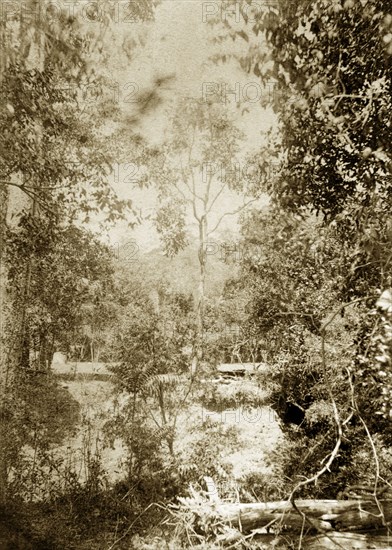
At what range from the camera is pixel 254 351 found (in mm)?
5074

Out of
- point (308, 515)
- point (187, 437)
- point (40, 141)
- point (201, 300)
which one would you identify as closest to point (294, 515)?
point (308, 515)

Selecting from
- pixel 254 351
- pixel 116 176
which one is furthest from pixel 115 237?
pixel 254 351

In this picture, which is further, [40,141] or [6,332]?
[6,332]

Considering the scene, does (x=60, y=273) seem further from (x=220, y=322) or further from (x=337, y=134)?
(x=337, y=134)

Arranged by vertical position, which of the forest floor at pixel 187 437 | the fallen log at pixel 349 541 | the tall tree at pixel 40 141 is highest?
the tall tree at pixel 40 141

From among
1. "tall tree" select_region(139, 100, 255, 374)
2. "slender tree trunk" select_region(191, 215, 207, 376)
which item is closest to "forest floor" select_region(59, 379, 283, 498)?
"slender tree trunk" select_region(191, 215, 207, 376)

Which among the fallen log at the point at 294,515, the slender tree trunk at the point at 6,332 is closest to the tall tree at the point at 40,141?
the slender tree trunk at the point at 6,332

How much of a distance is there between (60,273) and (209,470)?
9.07ft

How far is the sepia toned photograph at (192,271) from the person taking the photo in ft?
9.81

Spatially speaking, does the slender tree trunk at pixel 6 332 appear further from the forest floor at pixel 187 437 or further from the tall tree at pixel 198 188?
the tall tree at pixel 198 188

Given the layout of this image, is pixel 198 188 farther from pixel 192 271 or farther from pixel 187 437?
pixel 187 437

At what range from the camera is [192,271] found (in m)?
5.20

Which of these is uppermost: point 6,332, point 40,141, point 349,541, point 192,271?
point 40,141

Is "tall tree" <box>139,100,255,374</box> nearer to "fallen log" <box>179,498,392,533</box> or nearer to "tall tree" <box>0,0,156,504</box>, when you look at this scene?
"tall tree" <box>0,0,156,504</box>
